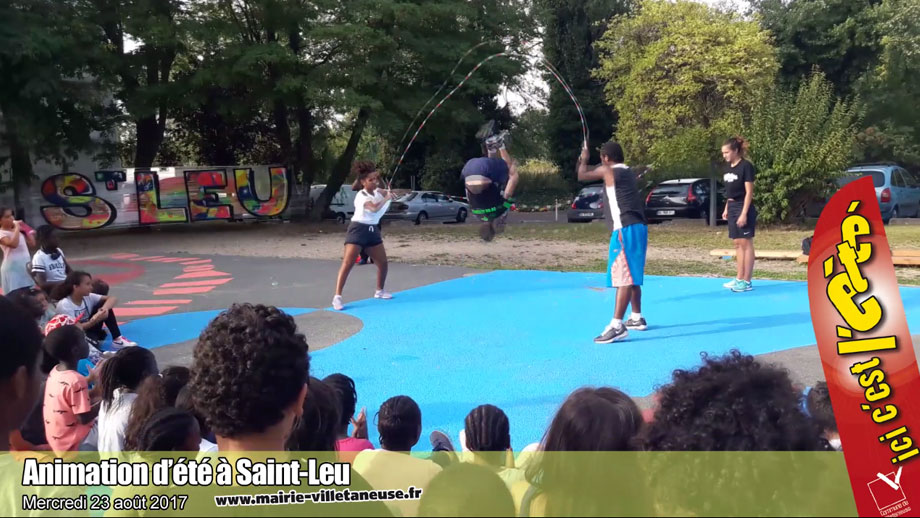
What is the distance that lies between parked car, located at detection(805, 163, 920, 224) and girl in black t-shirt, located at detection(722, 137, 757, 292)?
9546mm

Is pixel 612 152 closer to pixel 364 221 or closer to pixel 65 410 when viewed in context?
pixel 364 221

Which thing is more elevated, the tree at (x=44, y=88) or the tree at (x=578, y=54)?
the tree at (x=578, y=54)

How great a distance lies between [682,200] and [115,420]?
17.8m

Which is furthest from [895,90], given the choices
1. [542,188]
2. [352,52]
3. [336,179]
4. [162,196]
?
[162,196]

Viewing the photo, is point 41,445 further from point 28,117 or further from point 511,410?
point 28,117

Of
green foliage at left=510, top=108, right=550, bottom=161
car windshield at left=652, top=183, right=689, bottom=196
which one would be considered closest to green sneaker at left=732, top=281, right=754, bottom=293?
car windshield at left=652, top=183, right=689, bottom=196

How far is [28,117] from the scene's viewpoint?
1623 cm

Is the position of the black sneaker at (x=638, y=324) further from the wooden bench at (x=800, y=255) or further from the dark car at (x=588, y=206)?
the dark car at (x=588, y=206)

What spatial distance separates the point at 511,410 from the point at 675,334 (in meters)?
2.67

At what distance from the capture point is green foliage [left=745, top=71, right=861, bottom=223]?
16030 mm

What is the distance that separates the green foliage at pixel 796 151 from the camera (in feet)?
52.6

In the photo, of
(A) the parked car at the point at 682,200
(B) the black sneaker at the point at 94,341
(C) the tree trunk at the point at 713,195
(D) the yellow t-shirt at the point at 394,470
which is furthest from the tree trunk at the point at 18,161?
(D) the yellow t-shirt at the point at 394,470

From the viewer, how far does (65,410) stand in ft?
11.5

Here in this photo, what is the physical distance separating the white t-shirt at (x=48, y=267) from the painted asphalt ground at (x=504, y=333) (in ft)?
3.22
